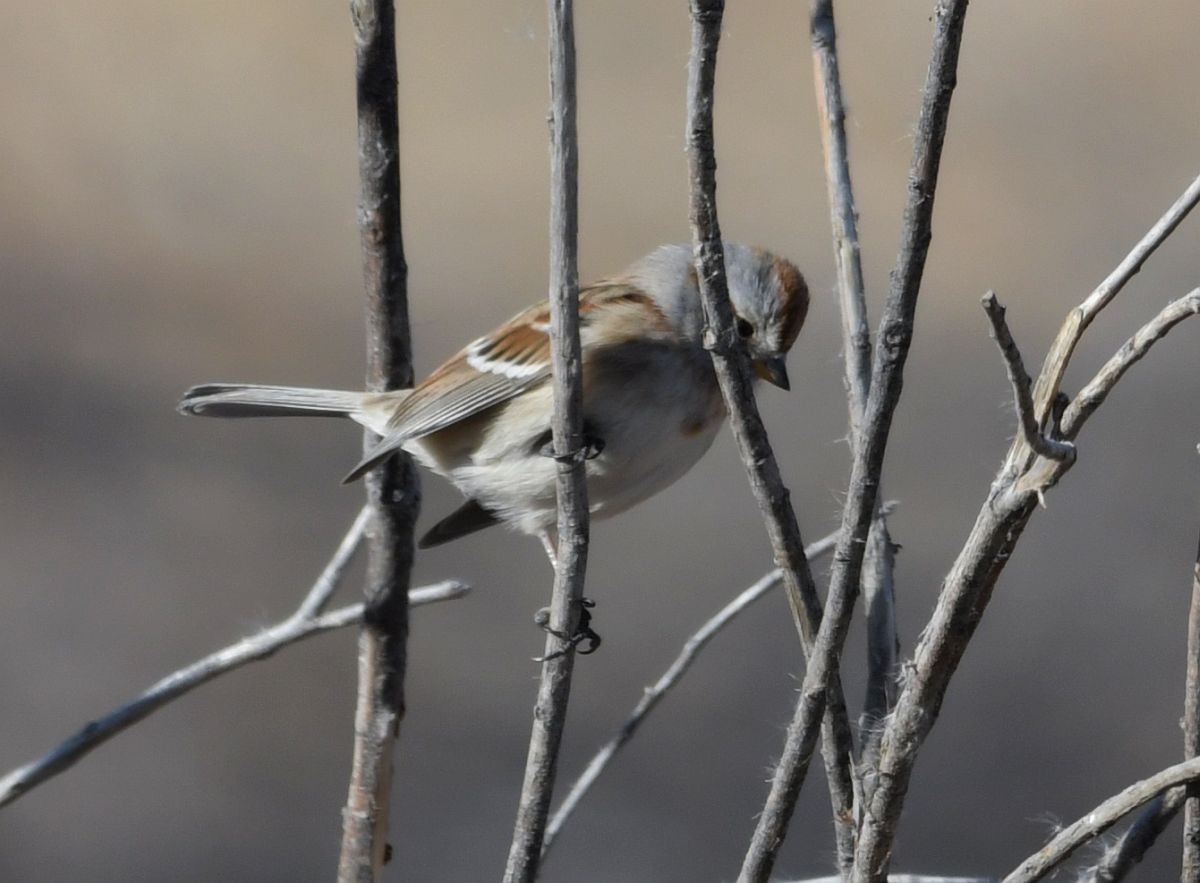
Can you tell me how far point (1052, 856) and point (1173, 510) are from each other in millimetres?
3567

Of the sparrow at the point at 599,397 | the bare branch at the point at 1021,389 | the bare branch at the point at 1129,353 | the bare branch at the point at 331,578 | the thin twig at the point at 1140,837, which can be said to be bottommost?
the thin twig at the point at 1140,837

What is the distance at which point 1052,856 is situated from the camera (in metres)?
1.12

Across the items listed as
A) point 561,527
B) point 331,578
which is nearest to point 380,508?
point 331,578

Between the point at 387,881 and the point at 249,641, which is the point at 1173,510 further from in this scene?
the point at 249,641

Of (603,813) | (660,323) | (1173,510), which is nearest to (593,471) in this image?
(660,323)

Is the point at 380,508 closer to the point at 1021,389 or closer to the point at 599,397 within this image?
the point at 599,397

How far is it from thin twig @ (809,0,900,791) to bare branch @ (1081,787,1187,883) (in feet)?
0.73

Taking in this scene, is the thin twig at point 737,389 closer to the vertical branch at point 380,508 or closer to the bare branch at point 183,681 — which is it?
the vertical branch at point 380,508

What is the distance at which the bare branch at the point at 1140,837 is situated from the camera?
4.05 feet

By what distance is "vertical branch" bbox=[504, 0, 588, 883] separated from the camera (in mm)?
1173

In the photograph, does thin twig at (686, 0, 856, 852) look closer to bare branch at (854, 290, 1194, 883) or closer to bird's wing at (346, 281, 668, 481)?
bare branch at (854, 290, 1194, 883)

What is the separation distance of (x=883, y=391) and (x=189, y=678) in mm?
871

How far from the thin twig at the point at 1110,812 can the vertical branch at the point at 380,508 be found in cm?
72

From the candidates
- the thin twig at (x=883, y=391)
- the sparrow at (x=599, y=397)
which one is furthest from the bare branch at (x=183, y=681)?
the thin twig at (x=883, y=391)
